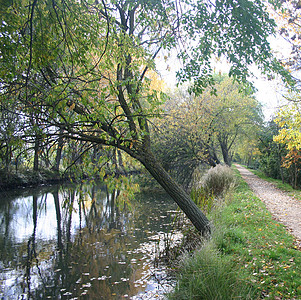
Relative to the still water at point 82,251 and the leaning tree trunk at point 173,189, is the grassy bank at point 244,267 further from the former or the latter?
the still water at point 82,251

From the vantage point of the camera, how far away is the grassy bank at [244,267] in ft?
12.6

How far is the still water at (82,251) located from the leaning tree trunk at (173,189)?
0.80 m

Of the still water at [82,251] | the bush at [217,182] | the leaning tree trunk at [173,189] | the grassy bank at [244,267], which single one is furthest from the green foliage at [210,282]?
the bush at [217,182]

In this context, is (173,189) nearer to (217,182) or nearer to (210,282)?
(210,282)

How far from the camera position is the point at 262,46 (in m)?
3.93

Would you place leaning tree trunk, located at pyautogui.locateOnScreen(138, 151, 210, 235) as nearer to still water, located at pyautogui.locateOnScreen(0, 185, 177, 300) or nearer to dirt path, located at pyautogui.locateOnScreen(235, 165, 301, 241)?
A: still water, located at pyautogui.locateOnScreen(0, 185, 177, 300)

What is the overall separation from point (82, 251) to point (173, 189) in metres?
2.84

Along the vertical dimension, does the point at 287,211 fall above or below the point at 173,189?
below

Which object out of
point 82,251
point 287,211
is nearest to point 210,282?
point 82,251

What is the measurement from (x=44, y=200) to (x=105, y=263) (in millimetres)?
9137

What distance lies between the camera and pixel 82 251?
22.3 feet

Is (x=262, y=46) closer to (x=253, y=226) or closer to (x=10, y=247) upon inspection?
(x=253, y=226)

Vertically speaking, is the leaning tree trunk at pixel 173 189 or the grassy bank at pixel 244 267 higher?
the leaning tree trunk at pixel 173 189

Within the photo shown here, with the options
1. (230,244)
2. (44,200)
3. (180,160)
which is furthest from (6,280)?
(180,160)
